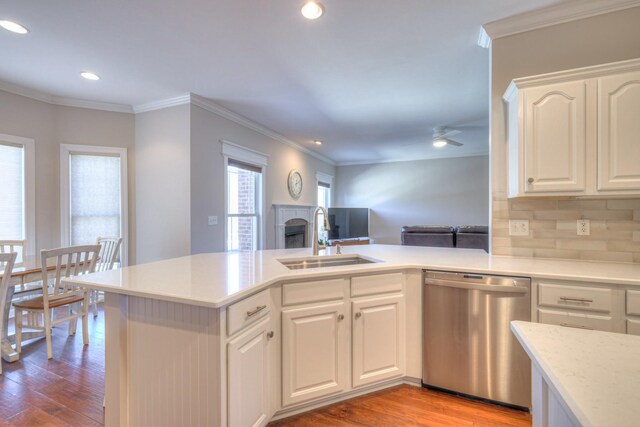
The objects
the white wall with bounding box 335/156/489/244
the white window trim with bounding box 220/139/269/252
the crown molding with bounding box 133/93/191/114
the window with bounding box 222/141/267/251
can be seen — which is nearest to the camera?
the crown molding with bounding box 133/93/191/114

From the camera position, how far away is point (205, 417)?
4.19 feet

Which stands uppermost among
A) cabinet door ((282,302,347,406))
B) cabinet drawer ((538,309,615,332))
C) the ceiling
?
the ceiling

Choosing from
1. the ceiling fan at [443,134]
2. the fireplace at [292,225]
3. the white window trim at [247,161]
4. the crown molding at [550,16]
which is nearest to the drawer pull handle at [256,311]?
the crown molding at [550,16]

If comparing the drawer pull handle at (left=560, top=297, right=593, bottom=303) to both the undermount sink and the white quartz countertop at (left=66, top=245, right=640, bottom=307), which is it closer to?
the white quartz countertop at (left=66, top=245, right=640, bottom=307)

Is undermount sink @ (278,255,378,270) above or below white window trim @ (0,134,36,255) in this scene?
below

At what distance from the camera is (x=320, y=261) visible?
7.78 feet

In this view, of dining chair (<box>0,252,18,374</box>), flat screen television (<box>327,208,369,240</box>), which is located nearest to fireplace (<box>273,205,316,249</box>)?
flat screen television (<box>327,208,369,240</box>)

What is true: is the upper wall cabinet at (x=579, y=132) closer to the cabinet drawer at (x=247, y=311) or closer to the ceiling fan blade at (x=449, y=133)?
the cabinet drawer at (x=247, y=311)

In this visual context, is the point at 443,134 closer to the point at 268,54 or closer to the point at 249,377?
the point at 268,54

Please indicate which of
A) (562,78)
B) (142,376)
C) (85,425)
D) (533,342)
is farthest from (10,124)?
(562,78)

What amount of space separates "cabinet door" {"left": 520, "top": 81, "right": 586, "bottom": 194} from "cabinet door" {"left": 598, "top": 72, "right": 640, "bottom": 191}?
9 centimetres

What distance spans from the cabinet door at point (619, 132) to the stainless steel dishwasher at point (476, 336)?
0.87 meters

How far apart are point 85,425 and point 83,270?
1399 millimetres

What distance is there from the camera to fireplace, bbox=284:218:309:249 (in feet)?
18.2
